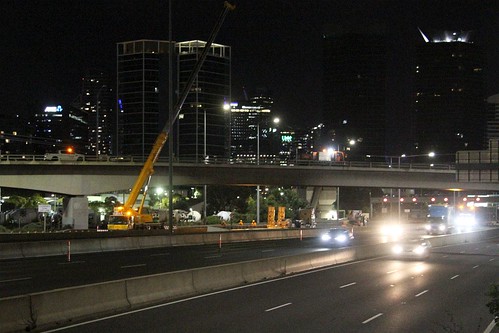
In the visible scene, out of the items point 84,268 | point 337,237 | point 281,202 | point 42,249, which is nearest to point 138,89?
point 281,202

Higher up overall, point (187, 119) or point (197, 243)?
point (187, 119)

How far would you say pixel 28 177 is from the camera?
2532 inches

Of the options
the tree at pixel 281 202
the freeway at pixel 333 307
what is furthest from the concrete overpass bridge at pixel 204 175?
the freeway at pixel 333 307

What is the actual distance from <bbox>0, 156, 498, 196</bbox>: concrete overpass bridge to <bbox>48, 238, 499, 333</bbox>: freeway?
40.2 meters

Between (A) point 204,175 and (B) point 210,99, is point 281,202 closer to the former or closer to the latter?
(A) point 204,175

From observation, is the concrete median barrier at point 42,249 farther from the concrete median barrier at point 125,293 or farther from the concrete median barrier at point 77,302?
the concrete median barrier at point 77,302

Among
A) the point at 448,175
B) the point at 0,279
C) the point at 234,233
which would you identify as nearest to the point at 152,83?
Answer: the point at 448,175

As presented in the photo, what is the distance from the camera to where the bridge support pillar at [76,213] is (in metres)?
64.6

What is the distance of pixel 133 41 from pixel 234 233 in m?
129

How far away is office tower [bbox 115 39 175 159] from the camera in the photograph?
570ft

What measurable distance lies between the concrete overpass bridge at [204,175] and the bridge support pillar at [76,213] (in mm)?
944

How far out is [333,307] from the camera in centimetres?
1848

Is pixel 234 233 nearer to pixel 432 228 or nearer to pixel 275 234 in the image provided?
pixel 275 234

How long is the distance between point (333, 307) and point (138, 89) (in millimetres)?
169975
